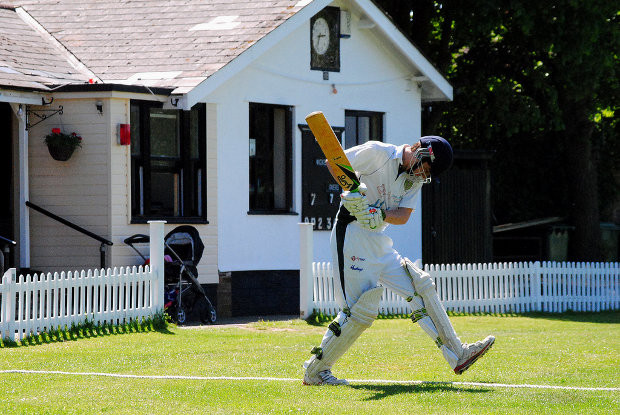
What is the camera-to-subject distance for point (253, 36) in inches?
690

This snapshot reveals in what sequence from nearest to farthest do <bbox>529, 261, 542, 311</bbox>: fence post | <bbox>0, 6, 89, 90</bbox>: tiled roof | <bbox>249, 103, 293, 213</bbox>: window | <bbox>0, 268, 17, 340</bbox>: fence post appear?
<bbox>0, 268, 17, 340</bbox>: fence post < <bbox>0, 6, 89, 90</bbox>: tiled roof < <bbox>249, 103, 293, 213</bbox>: window < <bbox>529, 261, 542, 311</bbox>: fence post

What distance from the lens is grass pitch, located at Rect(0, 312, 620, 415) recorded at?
7.87 m

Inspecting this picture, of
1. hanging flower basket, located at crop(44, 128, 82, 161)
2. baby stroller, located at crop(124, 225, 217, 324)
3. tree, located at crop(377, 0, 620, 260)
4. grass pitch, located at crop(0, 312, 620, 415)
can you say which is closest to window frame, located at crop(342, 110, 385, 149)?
tree, located at crop(377, 0, 620, 260)

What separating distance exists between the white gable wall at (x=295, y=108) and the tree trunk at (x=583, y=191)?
712 centimetres

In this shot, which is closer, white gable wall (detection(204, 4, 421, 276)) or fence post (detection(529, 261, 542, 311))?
white gable wall (detection(204, 4, 421, 276))

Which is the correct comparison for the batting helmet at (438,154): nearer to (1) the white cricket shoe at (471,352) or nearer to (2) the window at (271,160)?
(1) the white cricket shoe at (471,352)

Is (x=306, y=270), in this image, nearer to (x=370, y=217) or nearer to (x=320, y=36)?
(x=320, y=36)

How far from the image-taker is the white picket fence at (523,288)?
18234 millimetres

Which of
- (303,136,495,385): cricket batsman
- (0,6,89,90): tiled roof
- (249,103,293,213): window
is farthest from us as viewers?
(249,103,293,213): window

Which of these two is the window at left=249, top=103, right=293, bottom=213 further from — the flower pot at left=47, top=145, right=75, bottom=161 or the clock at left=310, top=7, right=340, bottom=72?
the flower pot at left=47, top=145, right=75, bottom=161

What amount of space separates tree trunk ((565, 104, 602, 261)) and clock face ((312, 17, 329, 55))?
9244 mm

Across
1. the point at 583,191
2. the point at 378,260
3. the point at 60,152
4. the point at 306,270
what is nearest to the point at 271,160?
the point at 306,270

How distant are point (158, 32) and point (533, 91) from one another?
10451 millimetres

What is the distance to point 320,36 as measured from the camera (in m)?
19.4
